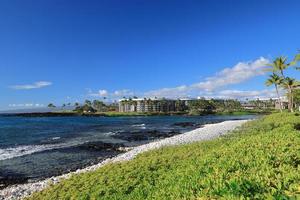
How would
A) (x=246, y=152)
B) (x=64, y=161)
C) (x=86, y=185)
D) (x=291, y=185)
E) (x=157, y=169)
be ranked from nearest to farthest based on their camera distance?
1. (x=291, y=185)
2. (x=246, y=152)
3. (x=86, y=185)
4. (x=157, y=169)
5. (x=64, y=161)

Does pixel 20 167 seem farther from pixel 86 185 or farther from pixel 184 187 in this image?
pixel 184 187

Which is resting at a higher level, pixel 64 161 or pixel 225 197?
pixel 225 197

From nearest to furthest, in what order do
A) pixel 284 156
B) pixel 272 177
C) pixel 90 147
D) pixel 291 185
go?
pixel 291 185 → pixel 272 177 → pixel 284 156 → pixel 90 147

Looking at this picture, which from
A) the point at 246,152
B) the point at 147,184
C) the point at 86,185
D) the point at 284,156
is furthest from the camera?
the point at 86,185

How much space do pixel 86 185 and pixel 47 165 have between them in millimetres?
15100

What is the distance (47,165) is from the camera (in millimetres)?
29969

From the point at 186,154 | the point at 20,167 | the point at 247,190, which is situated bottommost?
the point at 20,167

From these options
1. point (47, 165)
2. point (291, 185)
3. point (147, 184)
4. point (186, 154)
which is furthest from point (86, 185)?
point (47, 165)

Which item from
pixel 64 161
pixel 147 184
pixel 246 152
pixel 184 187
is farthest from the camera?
pixel 64 161

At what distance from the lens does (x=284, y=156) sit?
9.86 meters

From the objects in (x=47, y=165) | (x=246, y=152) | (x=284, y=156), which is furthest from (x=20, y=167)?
(x=284, y=156)

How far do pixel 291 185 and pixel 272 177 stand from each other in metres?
1.05

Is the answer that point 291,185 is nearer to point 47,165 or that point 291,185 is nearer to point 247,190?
point 247,190

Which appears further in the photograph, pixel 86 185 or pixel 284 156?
pixel 86 185
